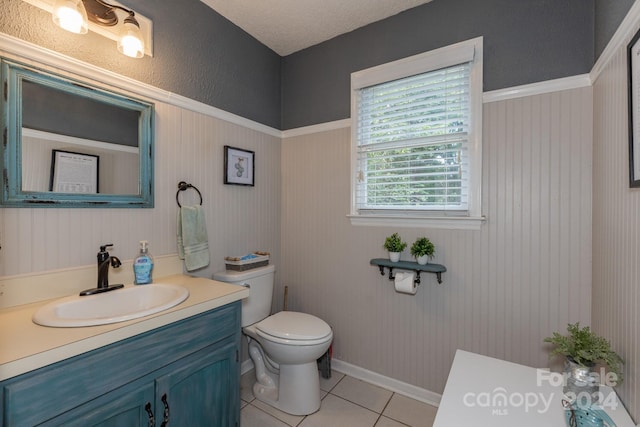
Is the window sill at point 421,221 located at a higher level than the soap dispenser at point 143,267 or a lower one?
higher

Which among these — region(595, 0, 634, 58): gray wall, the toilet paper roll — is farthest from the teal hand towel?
region(595, 0, 634, 58): gray wall

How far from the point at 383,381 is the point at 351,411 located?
35 centimetres

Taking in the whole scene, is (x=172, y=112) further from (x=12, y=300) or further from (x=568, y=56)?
(x=568, y=56)

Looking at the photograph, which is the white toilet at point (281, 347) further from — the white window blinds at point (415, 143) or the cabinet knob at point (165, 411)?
the white window blinds at point (415, 143)

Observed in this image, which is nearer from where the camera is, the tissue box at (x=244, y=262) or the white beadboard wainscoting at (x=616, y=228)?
the white beadboard wainscoting at (x=616, y=228)

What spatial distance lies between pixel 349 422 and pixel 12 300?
174 cm

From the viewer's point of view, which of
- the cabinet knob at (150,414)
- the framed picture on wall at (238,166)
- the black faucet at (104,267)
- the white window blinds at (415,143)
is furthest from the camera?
the framed picture on wall at (238,166)

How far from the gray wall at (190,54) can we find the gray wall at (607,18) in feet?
6.61

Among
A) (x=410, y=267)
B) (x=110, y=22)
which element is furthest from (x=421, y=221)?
(x=110, y=22)

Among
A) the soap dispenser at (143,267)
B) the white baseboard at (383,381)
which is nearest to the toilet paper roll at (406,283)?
the white baseboard at (383,381)

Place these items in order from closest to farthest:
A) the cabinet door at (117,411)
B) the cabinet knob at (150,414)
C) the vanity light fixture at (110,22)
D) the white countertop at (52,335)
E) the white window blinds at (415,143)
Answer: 1. the white countertop at (52,335)
2. the cabinet door at (117,411)
3. the cabinet knob at (150,414)
4. the vanity light fixture at (110,22)
5. the white window blinds at (415,143)

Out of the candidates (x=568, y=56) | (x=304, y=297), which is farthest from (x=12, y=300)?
(x=568, y=56)

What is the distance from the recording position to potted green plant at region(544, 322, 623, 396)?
0.94 meters

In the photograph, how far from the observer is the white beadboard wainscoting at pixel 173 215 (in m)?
1.21
